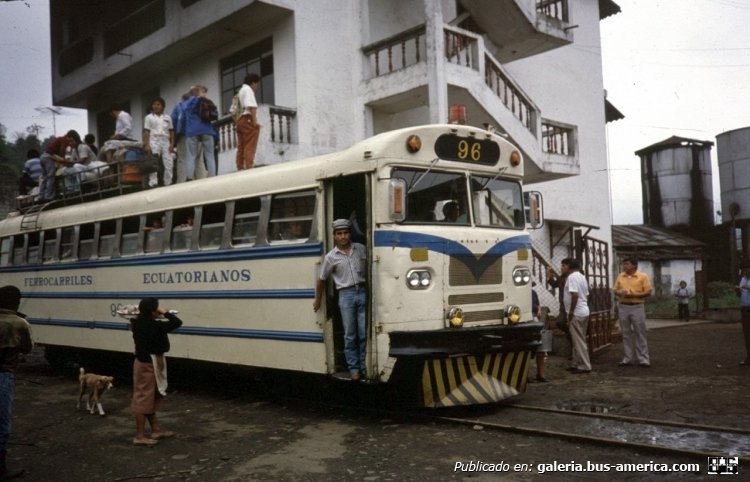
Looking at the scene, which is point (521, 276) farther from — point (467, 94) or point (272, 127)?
point (272, 127)

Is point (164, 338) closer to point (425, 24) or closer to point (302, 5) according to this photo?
point (425, 24)

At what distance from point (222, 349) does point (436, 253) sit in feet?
11.0

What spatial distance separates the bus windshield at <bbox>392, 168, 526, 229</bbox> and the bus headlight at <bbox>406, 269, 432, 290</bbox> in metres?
0.53

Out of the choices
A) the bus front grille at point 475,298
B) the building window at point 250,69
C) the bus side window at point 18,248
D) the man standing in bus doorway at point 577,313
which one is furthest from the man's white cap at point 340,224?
the building window at point 250,69

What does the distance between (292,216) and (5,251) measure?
8891 millimetres

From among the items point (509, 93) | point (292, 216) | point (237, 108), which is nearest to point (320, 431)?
point (292, 216)

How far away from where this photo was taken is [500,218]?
8133mm

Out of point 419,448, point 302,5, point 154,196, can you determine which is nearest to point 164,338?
point 419,448

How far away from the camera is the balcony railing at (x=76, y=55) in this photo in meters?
21.5

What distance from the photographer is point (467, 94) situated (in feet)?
45.9

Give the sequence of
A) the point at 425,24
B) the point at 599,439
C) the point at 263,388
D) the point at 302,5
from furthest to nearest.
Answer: the point at 302,5
the point at 425,24
the point at 263,388
the point at 599,439

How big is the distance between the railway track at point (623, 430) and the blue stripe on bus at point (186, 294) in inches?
84.7

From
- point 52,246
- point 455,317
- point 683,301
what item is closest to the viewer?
point 455,317

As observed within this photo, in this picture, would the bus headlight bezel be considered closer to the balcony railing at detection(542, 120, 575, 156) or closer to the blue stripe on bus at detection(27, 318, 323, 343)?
the blue stripe on bus at detection(27, 318, 323, 343)
